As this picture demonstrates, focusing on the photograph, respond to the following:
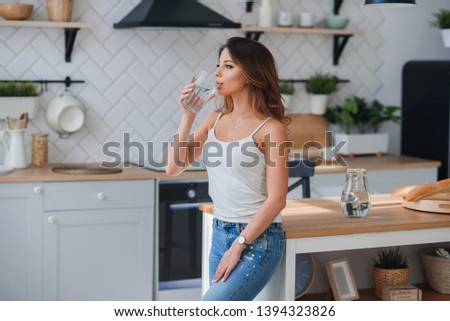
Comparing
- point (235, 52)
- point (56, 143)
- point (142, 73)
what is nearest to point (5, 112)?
point (56, 143)

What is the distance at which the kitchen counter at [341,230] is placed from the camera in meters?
3.06

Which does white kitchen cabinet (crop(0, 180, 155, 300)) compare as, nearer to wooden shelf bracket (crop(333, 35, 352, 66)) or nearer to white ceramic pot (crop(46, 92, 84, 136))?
white ceramic pot (crop(46, 92, 84, 136))

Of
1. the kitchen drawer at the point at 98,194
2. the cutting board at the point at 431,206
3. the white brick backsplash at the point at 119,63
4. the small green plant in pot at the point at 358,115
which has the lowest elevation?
the kitchen drawer at the point at 98,194

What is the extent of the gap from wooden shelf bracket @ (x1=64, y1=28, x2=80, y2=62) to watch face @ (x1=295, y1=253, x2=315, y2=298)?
230 cm

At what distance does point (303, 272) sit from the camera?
3.40 meters

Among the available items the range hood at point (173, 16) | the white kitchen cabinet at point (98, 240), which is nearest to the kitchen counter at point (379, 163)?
the range hood at point (173, 16)

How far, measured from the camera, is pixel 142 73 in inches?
211

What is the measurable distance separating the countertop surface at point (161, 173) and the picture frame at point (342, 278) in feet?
5.28

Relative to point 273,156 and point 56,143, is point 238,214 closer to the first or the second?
point 273,156

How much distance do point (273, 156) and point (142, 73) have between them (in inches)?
107

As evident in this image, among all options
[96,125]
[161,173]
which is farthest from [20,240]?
[96,125]

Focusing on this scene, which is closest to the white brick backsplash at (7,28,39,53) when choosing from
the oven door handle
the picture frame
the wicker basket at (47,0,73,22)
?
the wicker basket at (47,0,73,22)

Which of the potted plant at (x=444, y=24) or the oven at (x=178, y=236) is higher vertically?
the potted plant at (x=444, y=24)

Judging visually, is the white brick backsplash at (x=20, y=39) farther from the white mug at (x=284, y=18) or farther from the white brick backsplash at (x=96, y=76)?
the white mug at (x=284, y=18)
